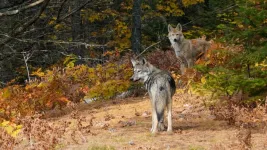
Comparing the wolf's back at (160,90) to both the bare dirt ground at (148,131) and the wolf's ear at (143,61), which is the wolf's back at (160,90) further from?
the bare dirt ground at (148,131)

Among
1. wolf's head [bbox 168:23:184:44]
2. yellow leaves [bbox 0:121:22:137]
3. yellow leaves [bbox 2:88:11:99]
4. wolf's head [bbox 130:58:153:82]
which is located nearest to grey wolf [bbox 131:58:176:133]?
wolf's head [bbox 130:58:153:82]

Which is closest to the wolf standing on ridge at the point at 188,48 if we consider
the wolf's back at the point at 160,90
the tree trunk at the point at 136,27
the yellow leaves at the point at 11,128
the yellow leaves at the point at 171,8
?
the tree trunk at the point at 136,27

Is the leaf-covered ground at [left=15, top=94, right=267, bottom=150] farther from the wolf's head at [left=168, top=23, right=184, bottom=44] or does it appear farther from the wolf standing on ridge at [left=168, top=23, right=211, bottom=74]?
the wolf's head at [left=168, top=23, right=184, bottom=44]

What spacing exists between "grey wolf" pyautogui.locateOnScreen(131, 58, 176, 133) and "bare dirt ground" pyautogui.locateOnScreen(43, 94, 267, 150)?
0.26 m

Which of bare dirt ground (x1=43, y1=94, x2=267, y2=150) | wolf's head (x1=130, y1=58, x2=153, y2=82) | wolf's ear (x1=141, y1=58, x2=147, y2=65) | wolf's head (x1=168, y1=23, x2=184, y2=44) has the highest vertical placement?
wolf's head (x1=168, y1=23, x2=184, y2=44)

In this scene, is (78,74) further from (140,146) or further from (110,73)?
(140,146)

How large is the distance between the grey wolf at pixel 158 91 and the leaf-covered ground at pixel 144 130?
290 millimetres

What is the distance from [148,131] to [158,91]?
0.96m

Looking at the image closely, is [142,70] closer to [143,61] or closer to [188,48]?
[143,61]

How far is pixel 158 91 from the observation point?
924cm

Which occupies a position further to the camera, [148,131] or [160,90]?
[148,131]

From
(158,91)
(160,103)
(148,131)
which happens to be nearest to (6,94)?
(148,131)

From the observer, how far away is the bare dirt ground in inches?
316

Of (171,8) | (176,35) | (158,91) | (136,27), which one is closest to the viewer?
(158,91)
